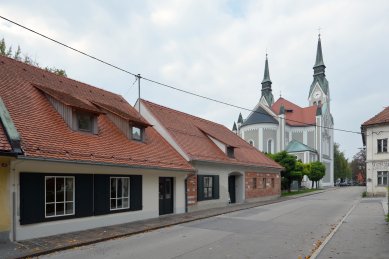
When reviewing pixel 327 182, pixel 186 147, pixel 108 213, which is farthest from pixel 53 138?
pixel 327 182

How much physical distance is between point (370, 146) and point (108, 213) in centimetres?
3182

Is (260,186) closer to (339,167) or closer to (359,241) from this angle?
(359,241)

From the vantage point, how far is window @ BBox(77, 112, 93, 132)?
50.0 feet

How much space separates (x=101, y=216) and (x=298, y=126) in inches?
2417

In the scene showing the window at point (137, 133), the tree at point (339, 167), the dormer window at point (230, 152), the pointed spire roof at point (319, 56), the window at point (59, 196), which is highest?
the pointed spire roof at point (319, 56)

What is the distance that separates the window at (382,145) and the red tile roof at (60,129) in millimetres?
25917

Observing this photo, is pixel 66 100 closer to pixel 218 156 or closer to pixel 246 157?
pixel 218 156

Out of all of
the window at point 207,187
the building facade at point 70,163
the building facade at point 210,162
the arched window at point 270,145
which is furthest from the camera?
the arched window at point 270,145

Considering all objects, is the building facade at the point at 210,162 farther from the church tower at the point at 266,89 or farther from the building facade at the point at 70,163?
the church tower at the point at 266,89

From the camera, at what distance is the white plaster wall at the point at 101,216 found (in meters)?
→ 11.5

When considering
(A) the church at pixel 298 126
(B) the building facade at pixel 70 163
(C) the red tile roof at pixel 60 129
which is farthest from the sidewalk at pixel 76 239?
(A) the church at pixel 298 126

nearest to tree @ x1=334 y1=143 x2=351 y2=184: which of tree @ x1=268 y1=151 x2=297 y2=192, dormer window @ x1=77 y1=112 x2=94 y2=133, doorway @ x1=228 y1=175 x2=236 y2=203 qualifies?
tree @ x1=268 y1=151 x2=297 y2=192

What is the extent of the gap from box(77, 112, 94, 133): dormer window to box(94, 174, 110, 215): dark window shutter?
2198 millimetres

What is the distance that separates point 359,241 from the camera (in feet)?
39.0
